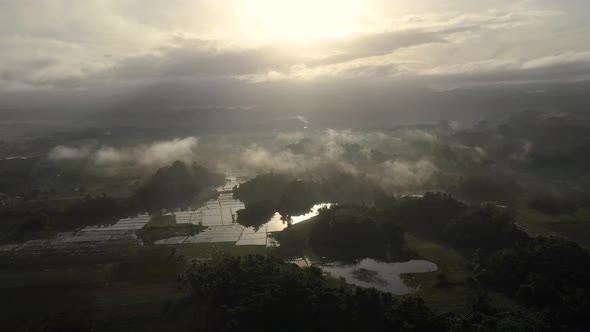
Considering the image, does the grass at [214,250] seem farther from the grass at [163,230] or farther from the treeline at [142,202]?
the treeline at [142,202]

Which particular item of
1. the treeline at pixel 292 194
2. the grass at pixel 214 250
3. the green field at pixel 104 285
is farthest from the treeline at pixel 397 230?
the green field at pixel 104 285

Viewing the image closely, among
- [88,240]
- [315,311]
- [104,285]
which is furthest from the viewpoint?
[88,240]

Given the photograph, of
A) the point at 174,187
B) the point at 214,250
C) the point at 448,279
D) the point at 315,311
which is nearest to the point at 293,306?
the point at 315,311

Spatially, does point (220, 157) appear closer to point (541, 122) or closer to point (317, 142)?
point (317, 142)

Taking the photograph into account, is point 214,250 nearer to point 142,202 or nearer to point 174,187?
point 142,202

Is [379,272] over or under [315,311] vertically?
under

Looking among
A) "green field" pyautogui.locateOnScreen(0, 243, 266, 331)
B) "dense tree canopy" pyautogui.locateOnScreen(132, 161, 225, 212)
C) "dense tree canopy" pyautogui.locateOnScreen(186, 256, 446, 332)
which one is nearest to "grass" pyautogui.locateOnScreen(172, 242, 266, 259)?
"green field" pyautogui.locateOnScreen(0, 243, 266, 331)

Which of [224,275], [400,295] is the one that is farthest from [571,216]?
[224,275]

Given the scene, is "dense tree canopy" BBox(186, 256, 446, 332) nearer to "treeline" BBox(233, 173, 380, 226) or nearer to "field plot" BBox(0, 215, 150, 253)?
"field plot" BBox(0, 215, 150, 253)
